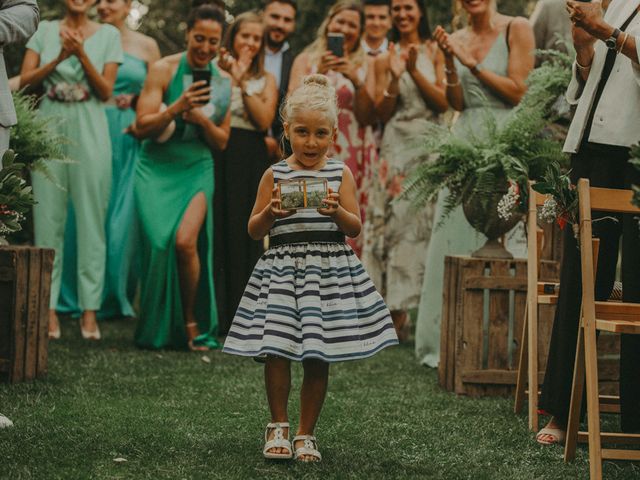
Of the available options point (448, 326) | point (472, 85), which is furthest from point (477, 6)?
point (448, 326)

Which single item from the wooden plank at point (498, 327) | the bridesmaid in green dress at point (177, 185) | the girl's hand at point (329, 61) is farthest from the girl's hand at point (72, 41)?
the wooden plank at point (498, 327)

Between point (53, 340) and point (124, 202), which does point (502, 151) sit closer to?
point (53, 340)

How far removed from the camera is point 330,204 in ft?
14.6

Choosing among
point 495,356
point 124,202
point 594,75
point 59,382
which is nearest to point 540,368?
point 495,356

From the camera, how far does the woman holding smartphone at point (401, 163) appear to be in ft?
27.9

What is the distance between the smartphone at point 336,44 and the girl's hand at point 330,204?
3.97m

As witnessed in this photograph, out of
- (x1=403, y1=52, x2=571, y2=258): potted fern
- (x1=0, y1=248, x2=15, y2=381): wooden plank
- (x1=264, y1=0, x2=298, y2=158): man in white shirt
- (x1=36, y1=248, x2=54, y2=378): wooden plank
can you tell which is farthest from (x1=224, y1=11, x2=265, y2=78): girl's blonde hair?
(x1=0, y1=248, x2=15, y2=381): wooden plank

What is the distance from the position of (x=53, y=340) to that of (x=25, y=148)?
1992 millimetres

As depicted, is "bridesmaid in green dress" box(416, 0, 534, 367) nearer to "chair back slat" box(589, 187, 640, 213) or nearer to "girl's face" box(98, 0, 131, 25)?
"chair back slat" box(589, 187, 640, 213)

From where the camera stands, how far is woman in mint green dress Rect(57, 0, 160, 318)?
374 inches

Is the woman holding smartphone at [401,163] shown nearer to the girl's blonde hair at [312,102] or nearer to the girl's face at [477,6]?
the girl's face at [477,6]

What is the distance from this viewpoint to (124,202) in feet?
31.8

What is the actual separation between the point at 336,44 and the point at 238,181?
4.73ft

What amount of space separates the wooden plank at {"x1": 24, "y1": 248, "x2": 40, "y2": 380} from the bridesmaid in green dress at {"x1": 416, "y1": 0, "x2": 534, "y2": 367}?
8.30 ft
